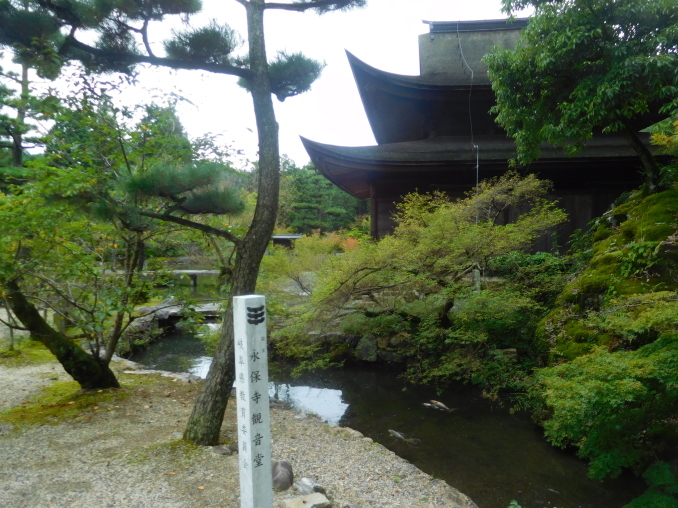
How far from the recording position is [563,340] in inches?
208

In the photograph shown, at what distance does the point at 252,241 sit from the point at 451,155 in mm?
6794

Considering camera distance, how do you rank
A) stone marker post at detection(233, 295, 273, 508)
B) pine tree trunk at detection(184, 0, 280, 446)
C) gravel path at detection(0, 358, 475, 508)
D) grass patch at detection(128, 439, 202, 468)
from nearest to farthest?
stone marker post at detection(233, 295, 273, 508) < gravel path at detection(0, 358, 475, 508) < grass patch at detection(128, 439, 202, 468) < pine tree trunk at detection(184, 0, 280, 446)

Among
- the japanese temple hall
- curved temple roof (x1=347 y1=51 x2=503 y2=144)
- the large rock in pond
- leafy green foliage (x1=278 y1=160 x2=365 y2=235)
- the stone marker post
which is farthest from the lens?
leafy green foliage (x1=278 y1=160 x2=365 y2=235)

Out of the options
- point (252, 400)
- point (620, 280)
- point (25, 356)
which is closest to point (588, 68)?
point (620, 280)

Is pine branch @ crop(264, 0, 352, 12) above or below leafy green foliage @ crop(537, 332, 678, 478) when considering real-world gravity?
above

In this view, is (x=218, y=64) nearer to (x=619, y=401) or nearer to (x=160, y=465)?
(x=160, y=465)

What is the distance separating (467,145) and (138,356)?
30.7 feet

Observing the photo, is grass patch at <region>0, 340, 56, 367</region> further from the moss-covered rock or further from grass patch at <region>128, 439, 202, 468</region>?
the moss-covered rock

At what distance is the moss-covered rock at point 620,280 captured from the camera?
447 centimetres

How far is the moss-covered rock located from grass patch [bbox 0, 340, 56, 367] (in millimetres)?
8290

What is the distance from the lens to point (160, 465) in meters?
3.90

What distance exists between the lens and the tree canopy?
216 inches

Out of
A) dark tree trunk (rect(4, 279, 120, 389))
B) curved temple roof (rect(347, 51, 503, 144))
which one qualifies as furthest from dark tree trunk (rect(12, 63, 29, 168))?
curved temple roof (rect(347, 51, 503, 144))

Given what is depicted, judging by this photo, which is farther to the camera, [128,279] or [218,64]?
[128,279]
